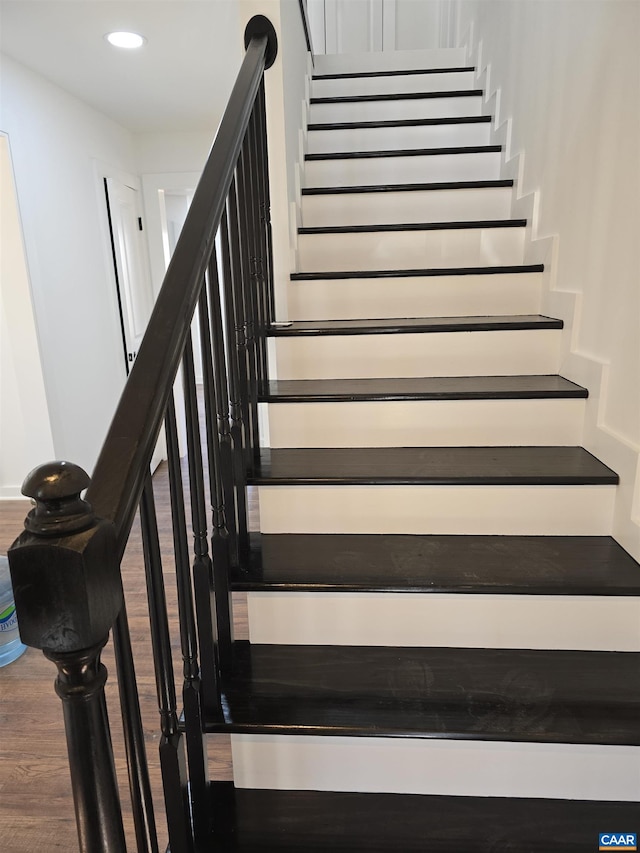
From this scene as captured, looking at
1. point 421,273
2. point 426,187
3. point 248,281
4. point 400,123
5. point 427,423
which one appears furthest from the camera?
point 400,123

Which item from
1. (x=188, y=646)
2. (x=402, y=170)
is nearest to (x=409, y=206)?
(x=402, y=170)

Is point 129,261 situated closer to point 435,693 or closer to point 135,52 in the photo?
point 135,52

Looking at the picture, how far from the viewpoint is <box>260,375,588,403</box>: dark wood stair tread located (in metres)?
1.59

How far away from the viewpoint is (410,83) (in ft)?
9.93

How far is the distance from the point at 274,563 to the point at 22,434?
2893 mm

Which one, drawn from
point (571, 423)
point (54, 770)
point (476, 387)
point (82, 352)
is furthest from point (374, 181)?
point (54, 770)

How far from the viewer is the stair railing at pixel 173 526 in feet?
1.80

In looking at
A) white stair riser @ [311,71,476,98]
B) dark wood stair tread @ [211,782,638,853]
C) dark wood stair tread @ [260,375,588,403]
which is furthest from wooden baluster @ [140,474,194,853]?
white stair riser @ [311,71,476,98]

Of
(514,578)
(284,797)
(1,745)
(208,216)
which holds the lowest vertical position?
(1,745)

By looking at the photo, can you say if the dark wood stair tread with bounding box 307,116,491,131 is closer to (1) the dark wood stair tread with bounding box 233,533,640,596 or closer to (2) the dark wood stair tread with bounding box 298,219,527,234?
(2) the dark wood stair tread with bounding box 298,219,527,234

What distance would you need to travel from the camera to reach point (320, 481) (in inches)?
56.6

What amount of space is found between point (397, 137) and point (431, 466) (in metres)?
1.98

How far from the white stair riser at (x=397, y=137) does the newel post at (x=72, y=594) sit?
269 cm

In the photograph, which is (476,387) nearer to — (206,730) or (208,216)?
(208,216)
